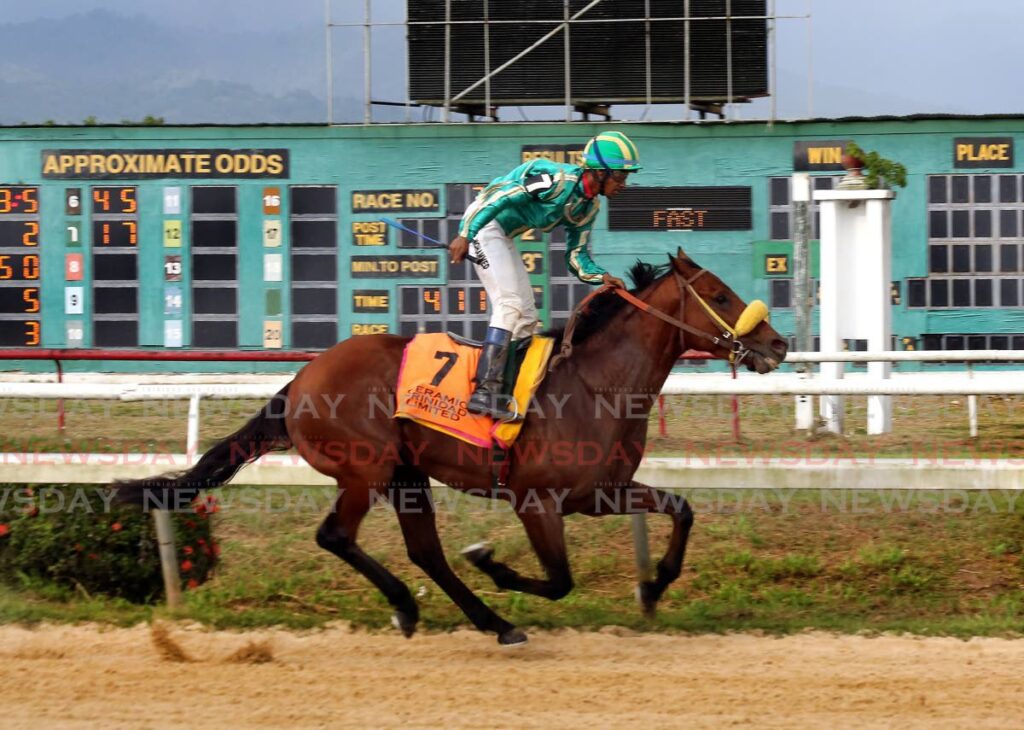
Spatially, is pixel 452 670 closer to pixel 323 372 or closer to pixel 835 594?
pixel 323 372

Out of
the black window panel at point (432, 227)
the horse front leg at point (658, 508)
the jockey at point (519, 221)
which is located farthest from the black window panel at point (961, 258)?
the horse front leg at point (658, 508)

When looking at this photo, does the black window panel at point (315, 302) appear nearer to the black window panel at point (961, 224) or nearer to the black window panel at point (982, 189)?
the black window panel at point (961, 224)

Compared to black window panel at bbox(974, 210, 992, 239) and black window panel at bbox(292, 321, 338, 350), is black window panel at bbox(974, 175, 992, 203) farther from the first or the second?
black window panel at bbox(292, 321, 338, 350)

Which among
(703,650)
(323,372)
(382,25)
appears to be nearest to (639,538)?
(703,650)

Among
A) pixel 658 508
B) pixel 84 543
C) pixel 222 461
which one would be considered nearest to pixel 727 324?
pixel 658 508

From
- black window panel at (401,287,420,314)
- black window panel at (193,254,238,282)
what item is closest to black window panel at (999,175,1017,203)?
black window panel at (401,287,420,314)

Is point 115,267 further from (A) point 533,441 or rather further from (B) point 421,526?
(A) point 533,441

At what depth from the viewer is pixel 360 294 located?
14250 mm

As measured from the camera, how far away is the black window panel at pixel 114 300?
47.5 ft

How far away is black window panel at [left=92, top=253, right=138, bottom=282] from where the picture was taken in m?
14.4

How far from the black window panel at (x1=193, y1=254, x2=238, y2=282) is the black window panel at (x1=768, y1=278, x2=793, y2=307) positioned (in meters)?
6.10

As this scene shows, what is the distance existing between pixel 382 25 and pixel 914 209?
6558 millimetres

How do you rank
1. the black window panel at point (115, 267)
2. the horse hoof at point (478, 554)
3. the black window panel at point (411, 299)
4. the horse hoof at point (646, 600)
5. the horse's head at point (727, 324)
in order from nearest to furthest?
1. the horse hoof at point (478, 554)
2. the horse's head at point (727, 324)
3. the horse hoof at point (646, 600)
4. the black window panel at point (411, 299)
5. the black window panel at point (115, 267)

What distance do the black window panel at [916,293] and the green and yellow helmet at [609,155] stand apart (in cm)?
957
